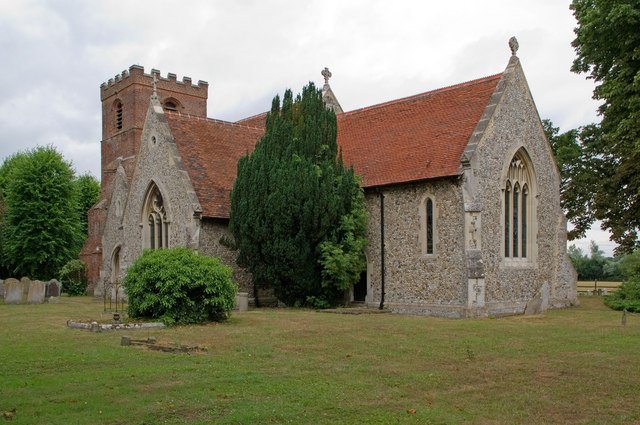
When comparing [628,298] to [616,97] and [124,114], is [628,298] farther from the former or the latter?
[124,114]

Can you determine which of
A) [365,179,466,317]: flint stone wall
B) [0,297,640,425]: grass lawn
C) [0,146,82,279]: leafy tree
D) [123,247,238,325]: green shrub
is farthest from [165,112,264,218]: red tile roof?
[0,146,82,279]: leafy tree

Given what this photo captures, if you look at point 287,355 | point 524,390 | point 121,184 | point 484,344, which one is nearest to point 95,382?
point 287,355

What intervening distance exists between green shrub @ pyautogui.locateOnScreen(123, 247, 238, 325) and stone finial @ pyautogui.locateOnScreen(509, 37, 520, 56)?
1315cm

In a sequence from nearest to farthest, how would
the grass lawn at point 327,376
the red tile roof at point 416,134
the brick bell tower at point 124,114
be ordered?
the grass lawn at point 327,376, the red tile roof at point 416,134, the brick bell tower at point 124,114

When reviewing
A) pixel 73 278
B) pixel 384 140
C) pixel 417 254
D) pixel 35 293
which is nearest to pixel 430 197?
pixel 417 254

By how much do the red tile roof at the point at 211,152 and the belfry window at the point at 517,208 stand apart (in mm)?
10017

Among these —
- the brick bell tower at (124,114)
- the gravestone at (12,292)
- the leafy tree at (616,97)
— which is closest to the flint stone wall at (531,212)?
the leafy tree at (616,97)

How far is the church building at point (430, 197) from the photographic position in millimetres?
20328

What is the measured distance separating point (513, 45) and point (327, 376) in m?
16.9

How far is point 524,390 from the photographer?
8727 mm

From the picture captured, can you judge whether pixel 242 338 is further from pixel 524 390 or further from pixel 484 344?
pixel 524 390

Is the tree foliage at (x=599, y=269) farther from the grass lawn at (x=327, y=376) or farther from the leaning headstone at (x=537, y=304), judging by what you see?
the grass lawn at (x=327, y=376)

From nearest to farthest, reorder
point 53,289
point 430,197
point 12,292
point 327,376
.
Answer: point 327,376, point 430,197, point 12,292, point 53,289

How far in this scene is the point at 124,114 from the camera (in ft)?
139
